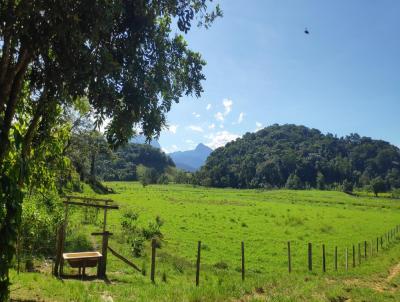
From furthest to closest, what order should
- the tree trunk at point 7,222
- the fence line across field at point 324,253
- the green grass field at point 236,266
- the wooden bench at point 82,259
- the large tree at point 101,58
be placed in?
the fence line across field at point 324,253
the wooden bench at point 82,259
the green grass field at point 236,266
the large tree at point 101,58
the tree trunk at point 7,222

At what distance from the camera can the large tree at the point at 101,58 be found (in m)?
8.52

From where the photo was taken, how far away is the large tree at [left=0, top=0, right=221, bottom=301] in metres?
8.52

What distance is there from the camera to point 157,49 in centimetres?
1077

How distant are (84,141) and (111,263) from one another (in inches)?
1104

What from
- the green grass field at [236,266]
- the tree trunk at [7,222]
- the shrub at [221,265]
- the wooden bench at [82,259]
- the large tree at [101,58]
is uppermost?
the large tree at [101,58]

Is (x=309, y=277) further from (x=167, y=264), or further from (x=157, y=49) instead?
(x=157, y=49)

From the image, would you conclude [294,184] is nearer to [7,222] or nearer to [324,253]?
[324,253]

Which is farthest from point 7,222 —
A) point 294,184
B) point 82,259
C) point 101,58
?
point 294,184

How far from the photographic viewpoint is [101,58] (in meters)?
9.06

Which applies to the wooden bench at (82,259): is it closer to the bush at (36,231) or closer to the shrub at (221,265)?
the bush at (36,231)

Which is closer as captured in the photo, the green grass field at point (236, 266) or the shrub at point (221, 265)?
the green grass field at point (236, 266)

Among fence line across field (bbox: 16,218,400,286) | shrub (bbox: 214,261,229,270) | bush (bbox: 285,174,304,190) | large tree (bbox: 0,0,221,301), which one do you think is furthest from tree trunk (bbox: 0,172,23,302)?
bush (bbox: 285,174,304,190)

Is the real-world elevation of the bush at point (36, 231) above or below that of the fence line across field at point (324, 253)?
above

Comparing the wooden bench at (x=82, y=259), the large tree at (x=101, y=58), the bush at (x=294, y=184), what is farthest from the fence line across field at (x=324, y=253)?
the bush at (x=294, y=184)
